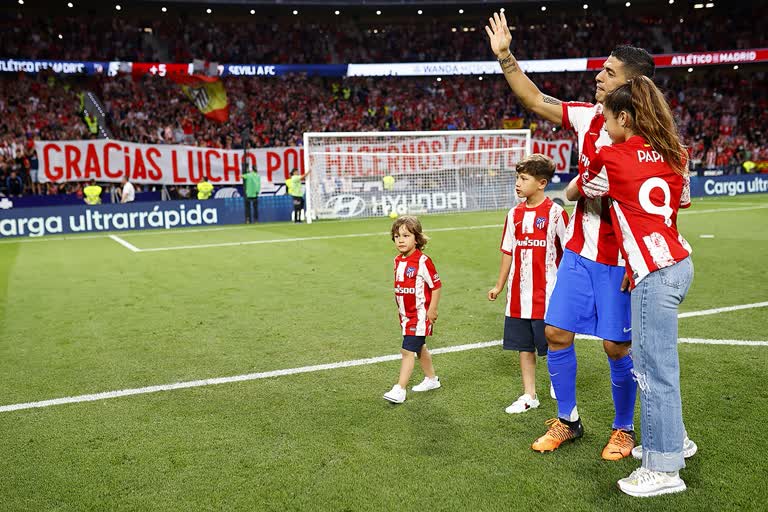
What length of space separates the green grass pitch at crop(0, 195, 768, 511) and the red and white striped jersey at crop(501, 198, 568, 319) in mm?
772

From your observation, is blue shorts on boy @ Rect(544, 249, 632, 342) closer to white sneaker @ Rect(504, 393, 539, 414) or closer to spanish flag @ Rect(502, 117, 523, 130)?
white sneaker @ Rect(504, 393, 539, 414)

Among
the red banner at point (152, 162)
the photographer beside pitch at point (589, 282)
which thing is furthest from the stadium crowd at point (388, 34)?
the photographer beside pitch at point (589, 282)

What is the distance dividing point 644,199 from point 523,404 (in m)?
2.06

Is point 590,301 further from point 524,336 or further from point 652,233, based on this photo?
point 524,336

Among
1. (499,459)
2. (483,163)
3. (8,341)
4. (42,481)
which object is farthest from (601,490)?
(483,163)

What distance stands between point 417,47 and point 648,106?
4033cm

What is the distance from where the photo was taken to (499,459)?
3.88 metres

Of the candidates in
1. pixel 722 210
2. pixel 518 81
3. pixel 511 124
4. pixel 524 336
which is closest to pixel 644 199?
pixel 518 81

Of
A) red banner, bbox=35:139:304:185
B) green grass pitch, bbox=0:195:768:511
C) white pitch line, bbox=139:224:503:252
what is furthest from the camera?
red banner, bbox=35:139:304:185

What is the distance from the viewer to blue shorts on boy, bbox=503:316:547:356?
→ 15.4ft

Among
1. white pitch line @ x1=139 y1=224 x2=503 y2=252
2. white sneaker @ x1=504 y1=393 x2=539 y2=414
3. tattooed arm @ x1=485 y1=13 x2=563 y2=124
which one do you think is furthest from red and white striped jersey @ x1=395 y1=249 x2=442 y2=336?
white pitch line @ x1=139 y1=224 x2=503 y2=252

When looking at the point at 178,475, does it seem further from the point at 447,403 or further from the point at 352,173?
the point at 352,173

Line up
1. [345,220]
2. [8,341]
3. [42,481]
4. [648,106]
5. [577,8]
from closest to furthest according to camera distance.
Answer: [648,106] < [42,481] < [8,341] < [345,220] < [577,8]

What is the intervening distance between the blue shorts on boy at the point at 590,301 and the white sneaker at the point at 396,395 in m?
1.48
